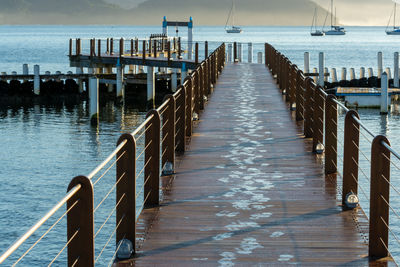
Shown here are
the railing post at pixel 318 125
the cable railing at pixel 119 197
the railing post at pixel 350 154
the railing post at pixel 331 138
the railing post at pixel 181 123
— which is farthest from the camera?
the railing post at pixel 181 123

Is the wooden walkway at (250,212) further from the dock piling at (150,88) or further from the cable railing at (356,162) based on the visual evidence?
the dock piling at (150,88)

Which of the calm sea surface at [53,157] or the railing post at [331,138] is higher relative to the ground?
the railing post at [331,138]

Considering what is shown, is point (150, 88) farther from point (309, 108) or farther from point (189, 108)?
point (309, 108)

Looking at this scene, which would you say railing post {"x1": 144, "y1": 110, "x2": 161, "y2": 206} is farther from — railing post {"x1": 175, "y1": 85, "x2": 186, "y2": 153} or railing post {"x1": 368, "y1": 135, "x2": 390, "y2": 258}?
railing post {"x1": 175, "y1": 85, "x2": 186, "y2": 153}

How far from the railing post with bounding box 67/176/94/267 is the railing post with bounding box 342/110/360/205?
4.05m

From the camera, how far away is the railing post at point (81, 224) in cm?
501

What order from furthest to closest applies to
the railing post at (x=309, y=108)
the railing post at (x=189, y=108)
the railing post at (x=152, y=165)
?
the railing post at (x=189, y=108)
the railing post at (x=309, y=108)
the railing post at (x=152, y=165)

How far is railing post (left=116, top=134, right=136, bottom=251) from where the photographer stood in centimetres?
662

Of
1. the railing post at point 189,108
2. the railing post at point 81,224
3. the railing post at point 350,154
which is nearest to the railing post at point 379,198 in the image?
the railing post at point 350,154

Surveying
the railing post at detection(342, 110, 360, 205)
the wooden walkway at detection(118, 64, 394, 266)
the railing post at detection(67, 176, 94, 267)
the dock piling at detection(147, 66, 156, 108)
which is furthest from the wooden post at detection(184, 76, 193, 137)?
the dock piling at detection(147, 66, 156, 108)

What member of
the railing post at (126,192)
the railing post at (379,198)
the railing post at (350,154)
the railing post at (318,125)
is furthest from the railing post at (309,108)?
the railing post at (126,192)

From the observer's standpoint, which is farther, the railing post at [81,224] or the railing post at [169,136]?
the railing post at [169,136]

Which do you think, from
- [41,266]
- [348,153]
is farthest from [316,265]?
[41,266]

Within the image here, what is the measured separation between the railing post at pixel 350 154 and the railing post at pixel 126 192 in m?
2.80
